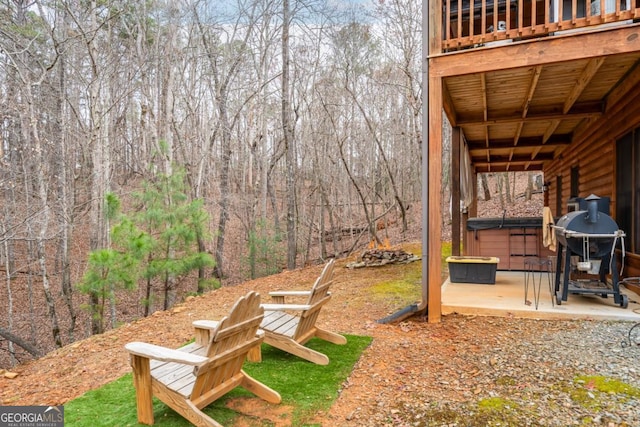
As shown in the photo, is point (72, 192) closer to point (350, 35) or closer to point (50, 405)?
point (50, 405)

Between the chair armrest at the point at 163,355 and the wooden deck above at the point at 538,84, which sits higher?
the wooden deck above at the point at 538,84

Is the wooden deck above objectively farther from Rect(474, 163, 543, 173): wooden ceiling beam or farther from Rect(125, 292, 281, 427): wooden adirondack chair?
Rect(125, 292, 281, 427): wooden adirondack chair

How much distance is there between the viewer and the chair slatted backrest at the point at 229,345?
7.59 feet

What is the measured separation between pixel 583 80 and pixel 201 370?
18.8ft

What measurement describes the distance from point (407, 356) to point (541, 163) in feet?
33.8

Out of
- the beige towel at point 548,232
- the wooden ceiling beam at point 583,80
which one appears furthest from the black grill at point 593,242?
the wooden ceiling beam at point 583,80

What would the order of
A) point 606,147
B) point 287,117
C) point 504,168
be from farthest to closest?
point 504,168
point 287,117
point 606,147

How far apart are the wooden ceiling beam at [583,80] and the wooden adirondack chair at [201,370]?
474cm

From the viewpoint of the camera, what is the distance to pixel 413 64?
507 inches

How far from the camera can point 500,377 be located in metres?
3.08

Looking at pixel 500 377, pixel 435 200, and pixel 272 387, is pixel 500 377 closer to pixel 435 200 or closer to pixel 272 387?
pixel 272 387
